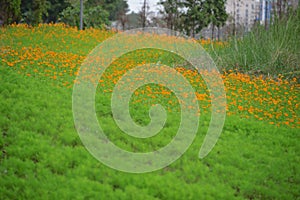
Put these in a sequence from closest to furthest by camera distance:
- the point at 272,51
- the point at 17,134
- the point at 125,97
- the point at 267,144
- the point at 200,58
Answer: the point at 17,134 < the point at 267,144 < the point at 125,97 < the point at 272,51 < the point at 200,58

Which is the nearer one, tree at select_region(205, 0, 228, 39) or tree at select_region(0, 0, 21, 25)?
tree at select_region(0, 0, 21, 25)

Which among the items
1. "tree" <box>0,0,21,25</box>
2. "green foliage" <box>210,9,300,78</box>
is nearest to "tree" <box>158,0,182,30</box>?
"tree" <box>0,0,21,25</box>

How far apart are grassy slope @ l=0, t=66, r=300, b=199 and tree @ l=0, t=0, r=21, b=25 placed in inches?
418

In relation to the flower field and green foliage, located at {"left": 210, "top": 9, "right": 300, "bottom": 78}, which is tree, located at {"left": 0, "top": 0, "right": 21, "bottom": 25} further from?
green foliage, located at {"left": 210, "top": 9, "right": 300, "bottom": 78}

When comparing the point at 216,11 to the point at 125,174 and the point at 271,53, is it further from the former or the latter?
the point at 125,174

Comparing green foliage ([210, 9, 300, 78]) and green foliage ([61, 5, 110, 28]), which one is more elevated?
green foliage ([61, 5, 110, 28])

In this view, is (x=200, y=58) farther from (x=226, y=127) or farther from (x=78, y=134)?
(x=78, y=134)

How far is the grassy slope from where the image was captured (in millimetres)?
3824

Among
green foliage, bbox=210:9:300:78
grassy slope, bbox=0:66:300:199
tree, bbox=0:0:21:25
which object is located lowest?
grassy slope, bbox=0:66:300:199

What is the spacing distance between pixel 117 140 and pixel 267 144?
2.36 metres

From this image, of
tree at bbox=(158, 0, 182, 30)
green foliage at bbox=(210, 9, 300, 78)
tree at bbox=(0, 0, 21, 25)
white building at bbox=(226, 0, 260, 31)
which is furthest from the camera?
tree at bbox=(158, 0, 182, 30)

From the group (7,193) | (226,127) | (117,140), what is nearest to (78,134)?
(117,140)

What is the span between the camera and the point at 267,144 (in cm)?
536

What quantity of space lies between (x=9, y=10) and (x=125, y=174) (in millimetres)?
13705
